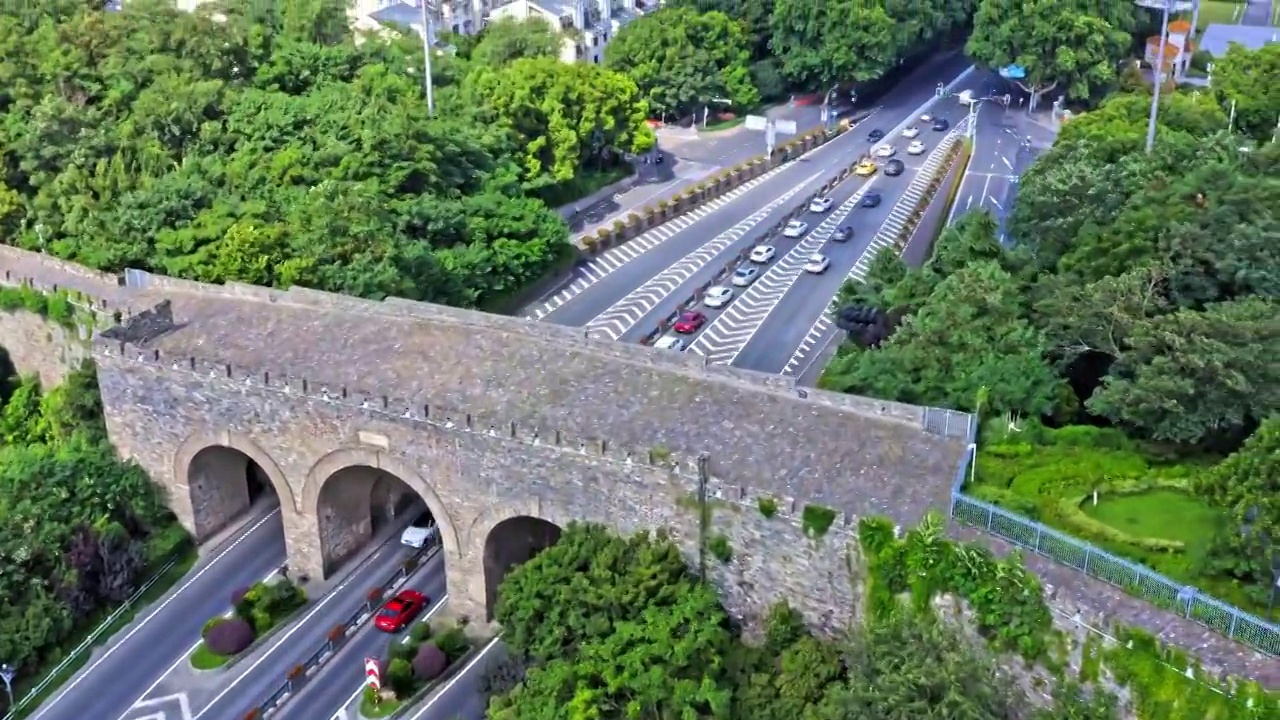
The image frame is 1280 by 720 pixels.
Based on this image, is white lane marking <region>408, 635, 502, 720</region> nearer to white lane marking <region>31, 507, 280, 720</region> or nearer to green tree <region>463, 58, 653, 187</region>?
white lane marking <region>31, 507, 280, 720</region>

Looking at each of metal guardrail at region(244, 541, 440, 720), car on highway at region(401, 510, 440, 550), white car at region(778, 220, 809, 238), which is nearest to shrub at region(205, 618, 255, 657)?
metal guardrail at region(244, 541, 440, 720)

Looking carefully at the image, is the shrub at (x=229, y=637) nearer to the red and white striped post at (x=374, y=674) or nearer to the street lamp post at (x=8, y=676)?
the red and white striped post at (x=374, y=674)

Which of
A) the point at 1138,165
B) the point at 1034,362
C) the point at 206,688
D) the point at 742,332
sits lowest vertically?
the point at 206,688

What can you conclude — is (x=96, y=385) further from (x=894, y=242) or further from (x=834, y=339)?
(x=894, y=242)

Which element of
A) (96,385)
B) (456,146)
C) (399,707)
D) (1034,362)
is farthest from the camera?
(456,146)

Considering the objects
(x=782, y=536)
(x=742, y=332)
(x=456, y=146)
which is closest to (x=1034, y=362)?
(x=782, y=536)

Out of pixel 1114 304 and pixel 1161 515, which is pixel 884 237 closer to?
pixel 1114 304
